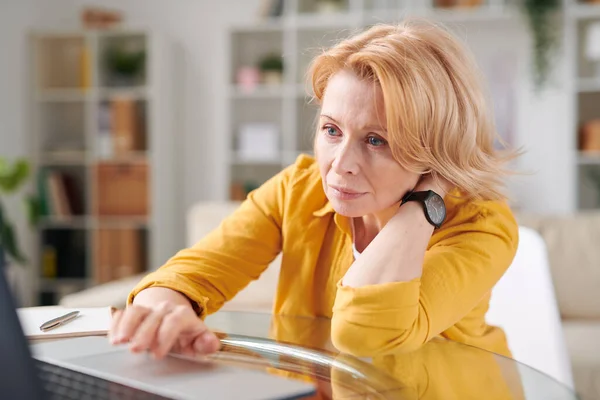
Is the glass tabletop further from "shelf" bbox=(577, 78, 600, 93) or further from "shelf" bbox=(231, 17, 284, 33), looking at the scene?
"shelf" bbox=(231, 17, 284, 33)

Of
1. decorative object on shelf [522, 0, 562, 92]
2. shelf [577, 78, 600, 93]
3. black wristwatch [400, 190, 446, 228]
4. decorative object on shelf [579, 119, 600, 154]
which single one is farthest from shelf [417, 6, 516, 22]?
black wristwatch [400, 190, 446, 228]

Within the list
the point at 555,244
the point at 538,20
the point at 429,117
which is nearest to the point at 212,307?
the point at 429,117

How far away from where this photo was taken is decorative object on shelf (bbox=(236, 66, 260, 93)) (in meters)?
4.84

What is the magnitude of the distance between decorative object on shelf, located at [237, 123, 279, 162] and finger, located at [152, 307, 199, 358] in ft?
12.7

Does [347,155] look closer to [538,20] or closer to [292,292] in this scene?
[292,292]

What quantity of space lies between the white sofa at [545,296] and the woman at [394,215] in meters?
0.62

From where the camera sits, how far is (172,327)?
3.14 feet

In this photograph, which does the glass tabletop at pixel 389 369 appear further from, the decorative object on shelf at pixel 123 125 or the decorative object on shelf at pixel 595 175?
the decorative object on shelf at pixel 123 125

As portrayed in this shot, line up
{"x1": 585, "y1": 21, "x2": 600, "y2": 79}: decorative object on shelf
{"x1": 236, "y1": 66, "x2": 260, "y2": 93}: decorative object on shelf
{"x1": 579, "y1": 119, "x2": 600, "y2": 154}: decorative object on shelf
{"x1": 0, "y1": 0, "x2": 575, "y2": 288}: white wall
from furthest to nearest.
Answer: {"x1": 236, "y1": 66, "x2": 260, "y2": 93}: decorative object on shelf
{"x1": 0, "y1": 0, "x2": 575, "y2": 288}: white wall
{"x1": 579, "y1": 119, "x2": 600, "y2": 154}: decorative object on shelf
{"x1": 585, "y1": 21, "x2": 600, "y2": 79}: decorative object on shelf

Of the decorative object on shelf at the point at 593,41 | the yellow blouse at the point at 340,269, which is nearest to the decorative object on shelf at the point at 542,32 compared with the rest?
the decorative object on shelf at the point at 593,41

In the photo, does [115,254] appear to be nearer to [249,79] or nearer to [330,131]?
[249,79]

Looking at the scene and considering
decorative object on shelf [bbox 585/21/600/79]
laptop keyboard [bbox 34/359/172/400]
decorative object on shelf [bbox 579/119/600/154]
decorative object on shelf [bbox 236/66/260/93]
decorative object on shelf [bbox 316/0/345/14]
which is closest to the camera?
laptop keyboard [bbox 34/359/172/400]

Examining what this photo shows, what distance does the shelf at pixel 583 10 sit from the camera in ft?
14.3

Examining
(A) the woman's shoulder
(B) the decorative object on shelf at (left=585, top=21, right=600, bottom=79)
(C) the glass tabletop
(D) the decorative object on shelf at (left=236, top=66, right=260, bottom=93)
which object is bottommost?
(C) the glass tabletop
